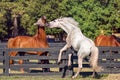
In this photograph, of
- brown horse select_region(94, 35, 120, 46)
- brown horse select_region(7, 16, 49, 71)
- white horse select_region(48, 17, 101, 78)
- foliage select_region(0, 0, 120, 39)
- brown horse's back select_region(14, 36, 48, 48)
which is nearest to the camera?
white horse select_region(48, 17, 101, 78)

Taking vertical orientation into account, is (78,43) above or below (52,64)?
above

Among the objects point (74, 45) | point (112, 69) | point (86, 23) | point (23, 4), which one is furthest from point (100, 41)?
point (23, 4)

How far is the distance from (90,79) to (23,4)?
41.6m

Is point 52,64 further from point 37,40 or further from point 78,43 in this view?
point 37,40

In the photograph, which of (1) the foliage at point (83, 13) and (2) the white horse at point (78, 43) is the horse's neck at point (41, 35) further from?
(1) the foliage at point (83, 13)

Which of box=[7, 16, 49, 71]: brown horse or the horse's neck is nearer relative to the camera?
box=[7, 16, 49, 71]: brown horse

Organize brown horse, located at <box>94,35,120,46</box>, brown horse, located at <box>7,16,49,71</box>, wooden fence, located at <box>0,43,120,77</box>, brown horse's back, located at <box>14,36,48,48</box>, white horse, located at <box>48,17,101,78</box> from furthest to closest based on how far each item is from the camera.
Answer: brown horse, located at <box>94,35,120,46</box> → brown horse's back, located at <box>14,36,48,48</box> → brown horse, located at <box>7,16,49,71</box> → wooden fence, located at <box>0,43,120,77</box> → white horse, located at <box>48,17,101,78</box>

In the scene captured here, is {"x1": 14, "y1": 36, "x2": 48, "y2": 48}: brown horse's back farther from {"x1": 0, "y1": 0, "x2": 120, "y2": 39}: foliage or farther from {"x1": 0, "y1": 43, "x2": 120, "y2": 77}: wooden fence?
{"x1": 0, "y1": 0, "x2": 120, "y2": 39}: foliage

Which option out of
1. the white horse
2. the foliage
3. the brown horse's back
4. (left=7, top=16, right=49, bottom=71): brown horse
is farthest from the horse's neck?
the foliage

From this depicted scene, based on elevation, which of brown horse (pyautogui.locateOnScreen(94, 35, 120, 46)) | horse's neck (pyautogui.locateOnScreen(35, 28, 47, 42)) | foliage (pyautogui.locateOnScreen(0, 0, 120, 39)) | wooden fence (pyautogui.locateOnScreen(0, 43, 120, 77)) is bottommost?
wooden fence (pyautogui.locateOnScreen(0, 43, 120, 77))

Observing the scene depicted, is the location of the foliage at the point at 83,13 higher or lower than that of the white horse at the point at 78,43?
higher

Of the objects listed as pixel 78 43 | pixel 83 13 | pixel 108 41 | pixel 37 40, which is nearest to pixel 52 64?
pixel 78 43

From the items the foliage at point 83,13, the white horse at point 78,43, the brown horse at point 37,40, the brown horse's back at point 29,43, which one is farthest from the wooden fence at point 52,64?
the foliage at point 83,13

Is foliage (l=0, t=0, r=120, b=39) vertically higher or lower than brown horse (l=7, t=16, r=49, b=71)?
higher
